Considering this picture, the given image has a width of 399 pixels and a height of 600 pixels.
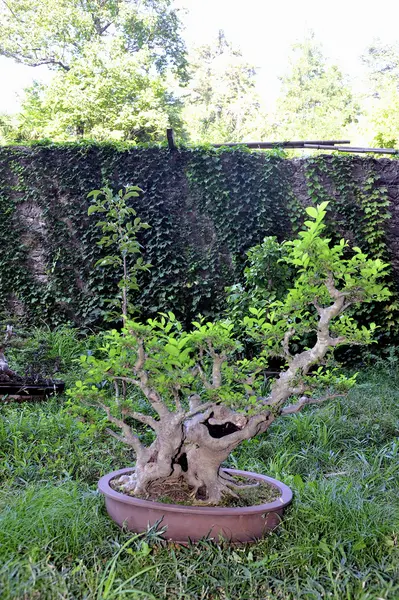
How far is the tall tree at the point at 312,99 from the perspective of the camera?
17.4 meters

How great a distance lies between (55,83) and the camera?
46.7 feet

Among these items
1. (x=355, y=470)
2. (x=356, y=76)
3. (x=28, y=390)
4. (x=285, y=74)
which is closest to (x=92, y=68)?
(x=285, y=74)

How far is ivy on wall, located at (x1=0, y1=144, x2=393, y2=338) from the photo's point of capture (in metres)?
5.20

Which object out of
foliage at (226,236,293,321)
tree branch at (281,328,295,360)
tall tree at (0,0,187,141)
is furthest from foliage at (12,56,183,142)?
tree branch at (281,328,295,360)

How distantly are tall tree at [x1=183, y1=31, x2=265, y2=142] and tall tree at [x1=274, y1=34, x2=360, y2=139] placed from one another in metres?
1.10

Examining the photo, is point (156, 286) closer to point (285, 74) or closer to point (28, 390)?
point (28, 390)

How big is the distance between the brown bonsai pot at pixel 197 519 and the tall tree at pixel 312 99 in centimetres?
1684

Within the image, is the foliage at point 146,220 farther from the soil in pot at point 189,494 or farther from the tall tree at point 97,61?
the tall tree at point 97,61

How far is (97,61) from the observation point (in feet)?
47.6


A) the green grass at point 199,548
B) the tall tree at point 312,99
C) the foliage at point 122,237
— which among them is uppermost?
the tall tree at point 312,99

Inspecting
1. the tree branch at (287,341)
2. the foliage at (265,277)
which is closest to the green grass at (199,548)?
the tree branch at (287,341)

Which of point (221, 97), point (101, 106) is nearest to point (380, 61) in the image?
point (221, 97)

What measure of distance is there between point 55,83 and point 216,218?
1100 cm

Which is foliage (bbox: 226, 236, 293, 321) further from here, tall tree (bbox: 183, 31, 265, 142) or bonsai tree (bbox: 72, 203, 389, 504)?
tall tree (bbox: 183, 31, 265, 142)
